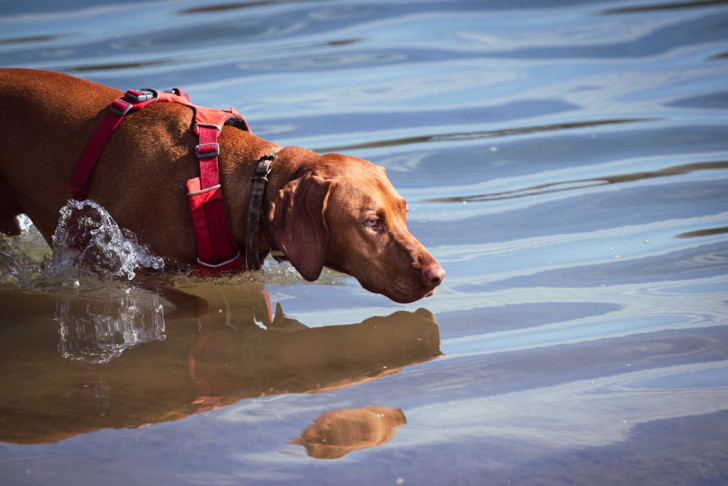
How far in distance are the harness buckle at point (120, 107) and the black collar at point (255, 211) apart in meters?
0.77

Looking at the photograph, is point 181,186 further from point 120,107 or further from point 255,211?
point 120,107

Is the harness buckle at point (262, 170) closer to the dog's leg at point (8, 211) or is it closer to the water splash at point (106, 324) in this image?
the water splash at point (106, 324)

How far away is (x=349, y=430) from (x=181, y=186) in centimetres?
Answer: 169

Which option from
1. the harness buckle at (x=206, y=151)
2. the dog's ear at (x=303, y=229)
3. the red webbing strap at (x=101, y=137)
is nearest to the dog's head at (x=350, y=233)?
the dog's ear at (x=303, y=229)

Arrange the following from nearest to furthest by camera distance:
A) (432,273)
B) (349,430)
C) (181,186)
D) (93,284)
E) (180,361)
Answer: (349,430) < (180,361) < (432,273) < (181,186) < (93,284)

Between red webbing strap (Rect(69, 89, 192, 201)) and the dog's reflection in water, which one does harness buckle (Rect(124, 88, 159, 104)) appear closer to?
red webbing strap (Rect(69, 89, 192, 201))

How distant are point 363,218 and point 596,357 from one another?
4.09 feet

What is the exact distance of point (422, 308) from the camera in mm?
5125

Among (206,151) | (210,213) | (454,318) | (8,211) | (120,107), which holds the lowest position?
(454,318)

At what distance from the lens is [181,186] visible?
15.5 feet

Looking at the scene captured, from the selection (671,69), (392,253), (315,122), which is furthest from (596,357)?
(671,69)

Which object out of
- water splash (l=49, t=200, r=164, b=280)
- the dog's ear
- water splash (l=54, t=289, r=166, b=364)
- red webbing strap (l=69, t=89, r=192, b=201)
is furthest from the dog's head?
red webbing strap (l=69, t=89, r=192, b=201)

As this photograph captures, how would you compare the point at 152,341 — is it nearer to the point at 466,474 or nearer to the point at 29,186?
the point at 29,186

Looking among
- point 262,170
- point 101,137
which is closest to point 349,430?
point 262,170
